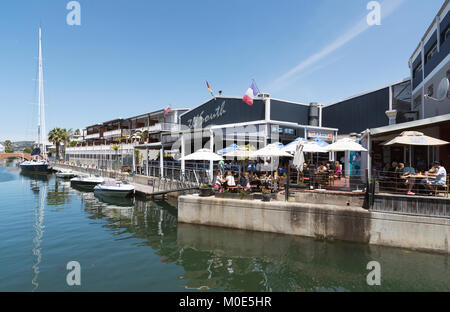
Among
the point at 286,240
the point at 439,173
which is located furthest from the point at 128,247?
the point at 439,173

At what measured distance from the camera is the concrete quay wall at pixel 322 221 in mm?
8742

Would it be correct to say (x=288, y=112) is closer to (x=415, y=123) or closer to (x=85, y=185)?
(x=415, y=123)

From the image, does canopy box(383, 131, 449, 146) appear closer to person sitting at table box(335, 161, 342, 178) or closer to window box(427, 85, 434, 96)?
person sitting at table box(335, 161, 342, 178)

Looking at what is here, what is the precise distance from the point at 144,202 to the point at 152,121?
30.6 m

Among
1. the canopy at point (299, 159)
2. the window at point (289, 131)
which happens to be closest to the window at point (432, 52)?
the window at point (289, 131)

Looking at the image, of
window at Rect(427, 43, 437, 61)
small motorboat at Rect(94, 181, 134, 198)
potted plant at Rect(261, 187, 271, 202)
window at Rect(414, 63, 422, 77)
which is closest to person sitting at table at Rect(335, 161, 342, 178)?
potted plant at Rect(261, 187, 271, 202)

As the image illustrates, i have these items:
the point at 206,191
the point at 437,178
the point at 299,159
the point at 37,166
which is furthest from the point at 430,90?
the point at 37,166

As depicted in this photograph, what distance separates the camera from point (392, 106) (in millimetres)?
20688

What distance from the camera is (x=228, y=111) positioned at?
24.0m

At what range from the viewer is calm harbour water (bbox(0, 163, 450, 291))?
716cm

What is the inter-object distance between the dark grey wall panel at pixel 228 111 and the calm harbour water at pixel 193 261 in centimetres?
1288

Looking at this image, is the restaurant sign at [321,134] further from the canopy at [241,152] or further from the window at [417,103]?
the canopy at [241,152]

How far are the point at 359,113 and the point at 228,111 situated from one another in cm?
1271

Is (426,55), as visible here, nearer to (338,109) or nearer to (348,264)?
(338,109)
